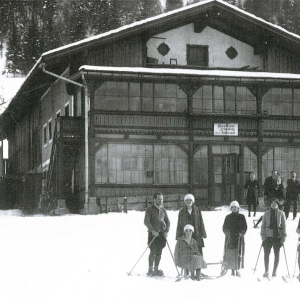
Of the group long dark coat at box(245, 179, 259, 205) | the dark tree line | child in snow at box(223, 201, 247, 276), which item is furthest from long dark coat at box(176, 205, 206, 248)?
the dark tree line

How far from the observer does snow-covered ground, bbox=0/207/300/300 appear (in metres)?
11.8

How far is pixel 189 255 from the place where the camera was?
1345 cm

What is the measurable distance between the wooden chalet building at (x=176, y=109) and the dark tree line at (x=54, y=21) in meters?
53.8

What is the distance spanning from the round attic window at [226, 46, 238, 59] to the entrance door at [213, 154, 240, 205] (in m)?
4.20

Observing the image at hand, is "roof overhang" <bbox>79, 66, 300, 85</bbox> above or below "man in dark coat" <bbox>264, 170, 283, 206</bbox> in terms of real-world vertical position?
above

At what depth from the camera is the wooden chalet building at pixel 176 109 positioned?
29.2m

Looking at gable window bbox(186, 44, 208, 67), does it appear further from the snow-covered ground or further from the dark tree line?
the dark tree line

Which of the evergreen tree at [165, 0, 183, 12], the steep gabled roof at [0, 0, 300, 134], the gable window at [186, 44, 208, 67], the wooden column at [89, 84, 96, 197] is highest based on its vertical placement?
the evergreen tree at [165, 0, 183, 12]

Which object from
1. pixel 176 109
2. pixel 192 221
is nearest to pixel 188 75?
pixel 176 109

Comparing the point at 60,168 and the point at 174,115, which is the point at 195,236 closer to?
the point at 174,115

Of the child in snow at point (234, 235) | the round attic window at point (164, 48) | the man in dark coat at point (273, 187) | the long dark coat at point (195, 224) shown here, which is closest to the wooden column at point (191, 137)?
the round attic window at point (164, 48)

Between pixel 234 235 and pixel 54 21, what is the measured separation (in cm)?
8669

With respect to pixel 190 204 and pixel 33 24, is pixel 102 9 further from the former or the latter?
pixel 190 204

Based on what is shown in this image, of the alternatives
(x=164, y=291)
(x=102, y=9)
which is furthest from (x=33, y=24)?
(x=164, y=291)
